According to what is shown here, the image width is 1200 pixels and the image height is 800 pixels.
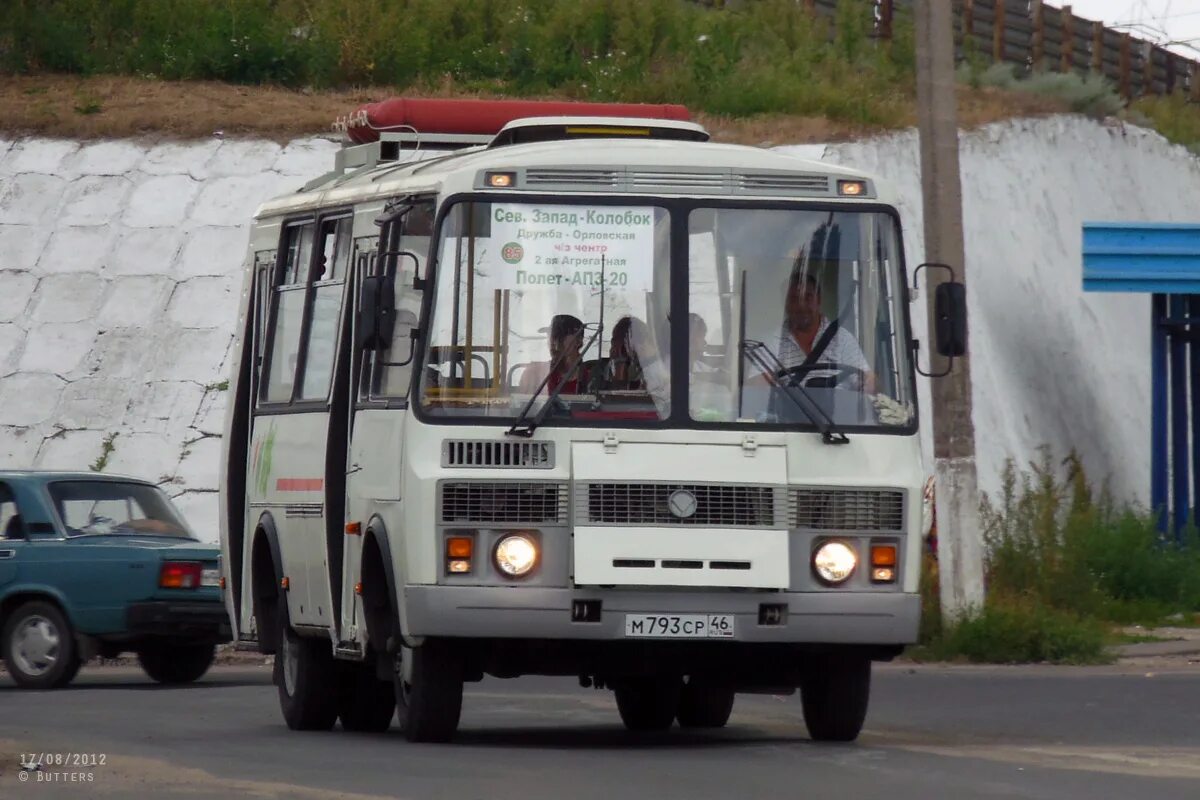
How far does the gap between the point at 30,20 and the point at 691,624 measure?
87.8ft

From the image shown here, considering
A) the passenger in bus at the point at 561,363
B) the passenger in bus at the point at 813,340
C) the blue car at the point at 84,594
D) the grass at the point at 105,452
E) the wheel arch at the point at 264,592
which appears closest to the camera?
the passenger in bus at the point at 561,363

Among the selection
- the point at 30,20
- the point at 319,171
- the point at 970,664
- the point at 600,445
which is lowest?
the point at 970,664

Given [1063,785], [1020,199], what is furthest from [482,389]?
[1020,199]

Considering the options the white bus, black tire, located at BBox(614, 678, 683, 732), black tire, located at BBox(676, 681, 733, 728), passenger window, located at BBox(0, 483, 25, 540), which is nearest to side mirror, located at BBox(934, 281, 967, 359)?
the white bus

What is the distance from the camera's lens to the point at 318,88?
1384 inches

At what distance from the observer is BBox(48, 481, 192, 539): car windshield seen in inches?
716

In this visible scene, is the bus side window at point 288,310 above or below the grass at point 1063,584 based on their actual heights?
above

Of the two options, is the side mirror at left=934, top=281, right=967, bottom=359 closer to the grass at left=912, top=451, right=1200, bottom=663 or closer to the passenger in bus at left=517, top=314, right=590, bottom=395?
the passenger in bus at left=517, top=314, right=590, bottom=395

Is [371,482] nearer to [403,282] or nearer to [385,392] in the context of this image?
[385,392]

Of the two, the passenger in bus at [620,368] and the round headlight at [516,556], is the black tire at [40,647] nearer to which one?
the round headlight at [516,556]

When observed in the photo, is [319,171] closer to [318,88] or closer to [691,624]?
[318,88]

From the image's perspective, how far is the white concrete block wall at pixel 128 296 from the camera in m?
27.0
